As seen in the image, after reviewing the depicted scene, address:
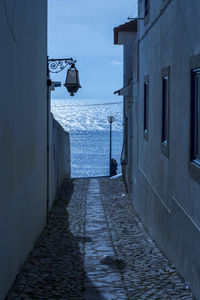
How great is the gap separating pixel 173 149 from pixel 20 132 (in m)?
2.47

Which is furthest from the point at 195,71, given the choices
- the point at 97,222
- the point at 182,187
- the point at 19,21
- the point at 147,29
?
the point at 97,222

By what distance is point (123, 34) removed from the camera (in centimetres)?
2127

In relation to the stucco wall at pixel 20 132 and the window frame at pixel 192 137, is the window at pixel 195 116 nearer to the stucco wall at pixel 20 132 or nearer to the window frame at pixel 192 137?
the window frame at pixel 192 137

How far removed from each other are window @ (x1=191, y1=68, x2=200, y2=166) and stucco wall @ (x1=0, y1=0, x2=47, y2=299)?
8.06 feet

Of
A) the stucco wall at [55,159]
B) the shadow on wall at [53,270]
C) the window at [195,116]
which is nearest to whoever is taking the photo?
the window at [195,116]

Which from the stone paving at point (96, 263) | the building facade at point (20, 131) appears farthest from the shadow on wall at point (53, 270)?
the building facade at point (20, 131)

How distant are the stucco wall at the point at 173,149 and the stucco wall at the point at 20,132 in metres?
2.42

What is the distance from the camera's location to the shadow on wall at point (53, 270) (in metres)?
6.56

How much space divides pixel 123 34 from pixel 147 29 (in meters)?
9.83

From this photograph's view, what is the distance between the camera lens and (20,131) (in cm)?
751

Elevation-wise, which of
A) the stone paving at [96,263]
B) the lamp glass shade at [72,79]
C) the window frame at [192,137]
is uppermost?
the lamp glass shade at [72,79]

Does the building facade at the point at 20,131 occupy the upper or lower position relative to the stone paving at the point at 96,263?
upper

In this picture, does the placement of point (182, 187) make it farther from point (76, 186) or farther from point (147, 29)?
point (76, 186)

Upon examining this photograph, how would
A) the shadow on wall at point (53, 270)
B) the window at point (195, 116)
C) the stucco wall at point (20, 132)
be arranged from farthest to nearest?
the shadow on wall at point (53, 270)
the window at point (195, 116)
the stucco wall at point (20, 132)
